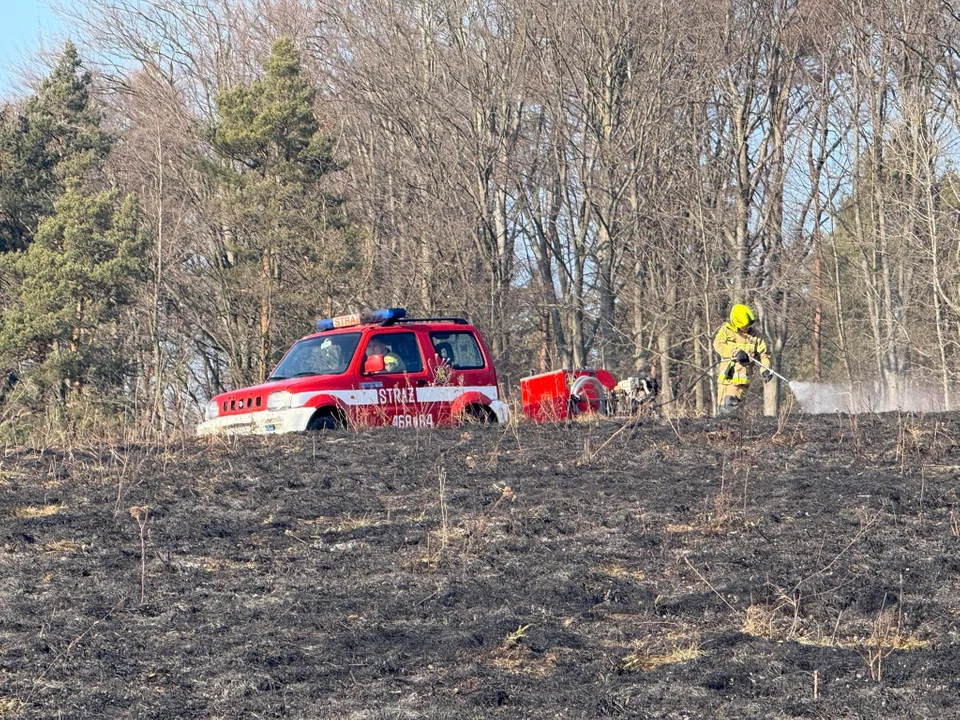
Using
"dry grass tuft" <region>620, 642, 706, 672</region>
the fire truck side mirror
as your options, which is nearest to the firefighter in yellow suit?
the fire truck side mirror

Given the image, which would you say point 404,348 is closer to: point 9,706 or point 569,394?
point 569,394

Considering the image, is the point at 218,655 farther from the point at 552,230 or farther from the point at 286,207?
the point at 552,230

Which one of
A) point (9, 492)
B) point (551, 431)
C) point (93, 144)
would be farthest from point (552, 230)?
point (9, 492)

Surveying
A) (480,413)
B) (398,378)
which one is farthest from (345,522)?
(480,413)

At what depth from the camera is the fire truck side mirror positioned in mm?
12344

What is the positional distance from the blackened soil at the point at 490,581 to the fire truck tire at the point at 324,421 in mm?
2885

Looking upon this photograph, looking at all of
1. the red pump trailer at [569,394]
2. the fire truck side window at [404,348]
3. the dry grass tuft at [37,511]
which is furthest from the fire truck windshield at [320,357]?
the dry grass tuft at [37,511]

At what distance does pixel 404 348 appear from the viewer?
1291 cm

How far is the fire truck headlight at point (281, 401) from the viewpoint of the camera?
11875mm

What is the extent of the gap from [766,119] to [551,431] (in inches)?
863

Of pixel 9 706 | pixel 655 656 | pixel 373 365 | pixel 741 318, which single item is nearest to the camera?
pixel 9 706

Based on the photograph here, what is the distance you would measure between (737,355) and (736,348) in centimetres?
32

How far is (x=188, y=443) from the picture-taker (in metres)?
9.50

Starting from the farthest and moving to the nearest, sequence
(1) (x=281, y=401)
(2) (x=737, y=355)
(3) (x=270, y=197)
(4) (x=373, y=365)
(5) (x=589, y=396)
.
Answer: (3) (x=270, y=197) < (5) (x=589, y=396) < (2) (x=737, y=355) < (4) (x=373, y=365) < (1) (x=281, y=401)
